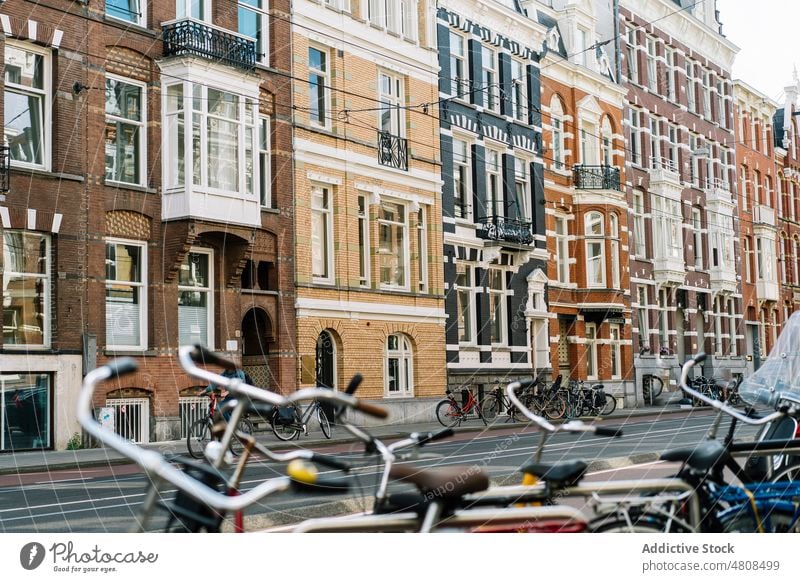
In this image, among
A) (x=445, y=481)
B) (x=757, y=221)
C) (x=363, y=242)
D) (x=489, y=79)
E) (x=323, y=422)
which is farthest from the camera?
(x=757, y=221)

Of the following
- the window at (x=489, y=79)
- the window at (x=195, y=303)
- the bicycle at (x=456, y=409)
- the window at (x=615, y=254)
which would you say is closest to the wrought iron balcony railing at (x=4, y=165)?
the window at (x=195, y=303)

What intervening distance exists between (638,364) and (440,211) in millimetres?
1085

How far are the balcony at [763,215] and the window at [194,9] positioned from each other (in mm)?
2696

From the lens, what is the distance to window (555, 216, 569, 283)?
15.3 ft

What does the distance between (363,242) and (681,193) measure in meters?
1.45

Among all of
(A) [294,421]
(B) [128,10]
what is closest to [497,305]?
(A) [294,421]

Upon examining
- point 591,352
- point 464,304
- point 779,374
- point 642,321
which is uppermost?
point 464,304

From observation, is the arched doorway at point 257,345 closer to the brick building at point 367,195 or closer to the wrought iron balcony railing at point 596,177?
the brick building at point 367,195

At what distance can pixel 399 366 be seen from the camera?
4.89 meters

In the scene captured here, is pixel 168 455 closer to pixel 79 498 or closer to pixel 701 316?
pixel 79 498

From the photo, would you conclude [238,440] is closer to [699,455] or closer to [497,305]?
[699,455]

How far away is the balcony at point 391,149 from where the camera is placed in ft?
14.5

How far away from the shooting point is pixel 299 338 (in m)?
4.26
